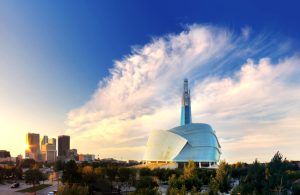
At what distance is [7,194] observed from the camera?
62.2 m

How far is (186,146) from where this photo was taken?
13550cm

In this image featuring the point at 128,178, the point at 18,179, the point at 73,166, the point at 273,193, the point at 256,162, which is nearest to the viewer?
the point at 273,193

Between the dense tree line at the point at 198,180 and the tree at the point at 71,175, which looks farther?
the tree at the point at 71,175

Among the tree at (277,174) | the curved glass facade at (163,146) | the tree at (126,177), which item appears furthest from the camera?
the curved glass facade at (163,146)

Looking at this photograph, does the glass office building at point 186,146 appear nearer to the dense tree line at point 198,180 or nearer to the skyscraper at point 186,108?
the skyscraper at point 186,108

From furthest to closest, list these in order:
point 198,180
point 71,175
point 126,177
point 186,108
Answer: point 186,108 → point 126,177 → point 71,175 → point 198,180

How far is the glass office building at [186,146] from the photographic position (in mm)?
133875

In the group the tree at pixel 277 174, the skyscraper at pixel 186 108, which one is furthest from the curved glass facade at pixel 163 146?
the tree at pixel 277 174

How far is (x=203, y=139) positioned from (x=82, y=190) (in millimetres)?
110812

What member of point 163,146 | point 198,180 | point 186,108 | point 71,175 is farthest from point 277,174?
point 186,108

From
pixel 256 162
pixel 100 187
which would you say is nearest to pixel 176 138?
pixel 100 187

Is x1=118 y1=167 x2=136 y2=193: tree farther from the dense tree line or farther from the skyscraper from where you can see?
the skyscraper

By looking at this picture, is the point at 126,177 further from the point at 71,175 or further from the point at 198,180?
the point at 198,180

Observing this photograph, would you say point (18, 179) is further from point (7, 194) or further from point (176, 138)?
point (176, 138)
